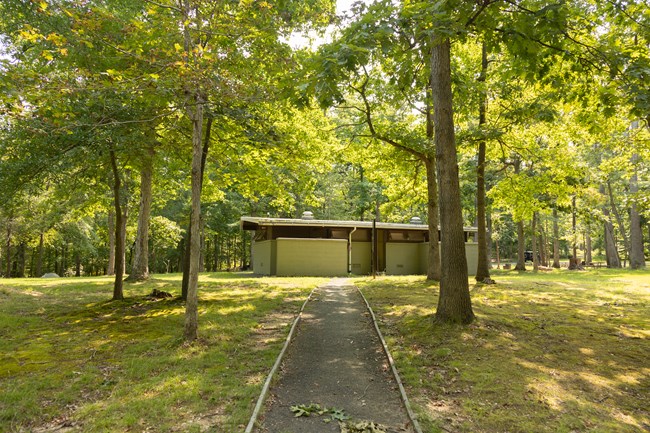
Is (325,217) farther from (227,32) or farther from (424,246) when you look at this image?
(227,32)

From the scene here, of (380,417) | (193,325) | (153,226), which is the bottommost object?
(380,417)

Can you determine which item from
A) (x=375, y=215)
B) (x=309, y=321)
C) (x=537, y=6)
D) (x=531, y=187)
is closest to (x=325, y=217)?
(x=375, y=215)

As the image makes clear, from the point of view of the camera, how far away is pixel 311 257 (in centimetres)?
2475

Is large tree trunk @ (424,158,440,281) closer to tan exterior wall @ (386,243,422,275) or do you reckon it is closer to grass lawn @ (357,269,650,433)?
grass lawn @ (357,269,650,433)

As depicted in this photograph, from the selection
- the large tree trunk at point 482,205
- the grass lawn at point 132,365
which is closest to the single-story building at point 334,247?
the large tree trunk at point 482,205

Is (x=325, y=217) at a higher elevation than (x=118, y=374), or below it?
higher

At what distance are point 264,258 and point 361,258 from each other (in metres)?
6.82

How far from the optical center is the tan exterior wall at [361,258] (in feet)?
89.3

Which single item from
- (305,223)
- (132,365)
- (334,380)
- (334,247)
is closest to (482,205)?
(334,247)

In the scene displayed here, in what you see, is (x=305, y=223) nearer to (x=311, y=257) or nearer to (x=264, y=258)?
(x=311, y=257)

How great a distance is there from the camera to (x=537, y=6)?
7137mm

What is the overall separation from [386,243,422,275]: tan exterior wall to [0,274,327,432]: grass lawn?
52.9ft

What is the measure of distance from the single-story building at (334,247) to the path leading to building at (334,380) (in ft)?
47.2

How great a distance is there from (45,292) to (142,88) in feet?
40.7
